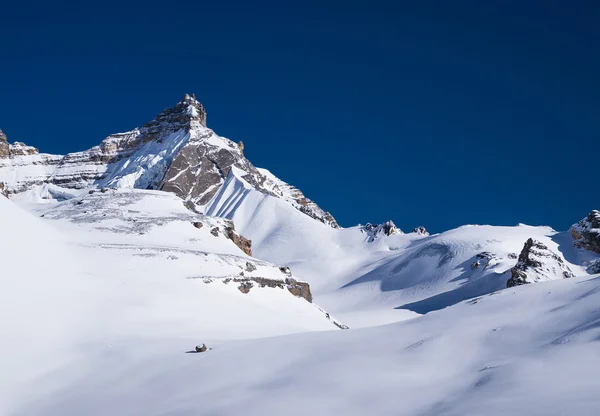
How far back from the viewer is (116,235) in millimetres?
60375

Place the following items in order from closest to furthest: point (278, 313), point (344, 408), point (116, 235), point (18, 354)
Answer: point (344, 408) → point (18, 354) → point (278, 313) → point (116, 235)

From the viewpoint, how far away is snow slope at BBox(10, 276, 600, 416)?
1627 centimetres

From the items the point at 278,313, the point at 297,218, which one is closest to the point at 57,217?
the point at 278,313

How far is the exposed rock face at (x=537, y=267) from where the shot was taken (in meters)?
68.6

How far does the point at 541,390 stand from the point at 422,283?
80.9 meters

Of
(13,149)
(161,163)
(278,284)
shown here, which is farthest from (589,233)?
(13,149)

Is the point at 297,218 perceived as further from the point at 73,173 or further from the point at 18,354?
the point at 18,354

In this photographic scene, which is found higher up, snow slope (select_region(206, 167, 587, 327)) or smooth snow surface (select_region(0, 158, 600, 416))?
snow slope (select_region(206, 167, 587, 327))

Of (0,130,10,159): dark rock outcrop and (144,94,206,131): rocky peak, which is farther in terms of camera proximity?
(0,130,10,159): dark rock outcrop

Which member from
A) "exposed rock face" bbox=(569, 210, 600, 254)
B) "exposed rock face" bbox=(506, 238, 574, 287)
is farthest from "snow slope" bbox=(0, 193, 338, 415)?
"exposed rock face" bbox=(569, 210, 600, 254)

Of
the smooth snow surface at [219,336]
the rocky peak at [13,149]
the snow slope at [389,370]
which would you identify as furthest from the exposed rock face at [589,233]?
the rocky peak at [13,149]

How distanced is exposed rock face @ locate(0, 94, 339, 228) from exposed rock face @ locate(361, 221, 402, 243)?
712 inches

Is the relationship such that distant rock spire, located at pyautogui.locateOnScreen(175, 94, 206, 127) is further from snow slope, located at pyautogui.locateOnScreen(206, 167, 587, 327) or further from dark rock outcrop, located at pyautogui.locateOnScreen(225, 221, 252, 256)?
dark rock outcrop, located at pyautogui.locateOnScreen(225, 221, 252, 256)

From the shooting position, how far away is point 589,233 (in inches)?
3716
